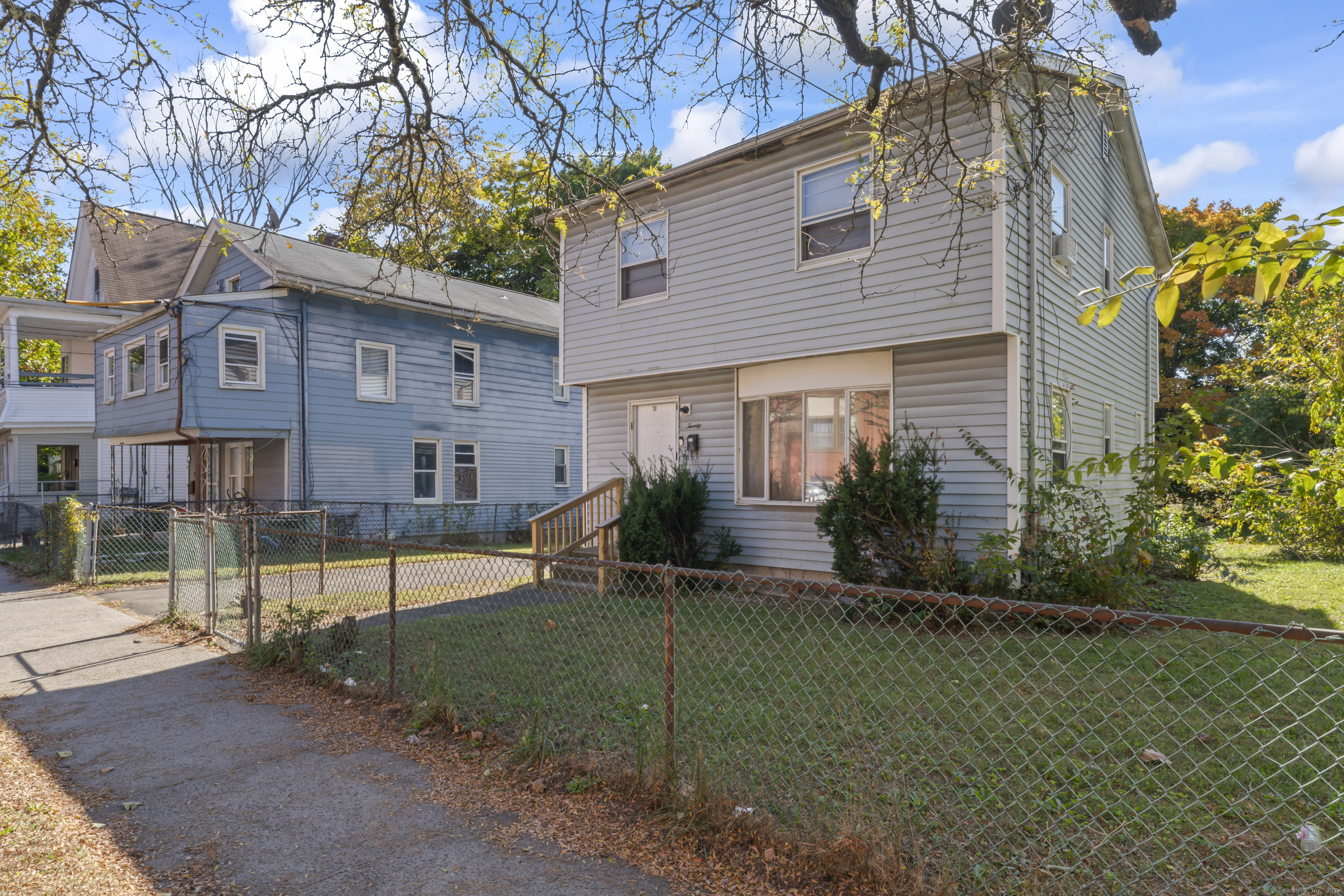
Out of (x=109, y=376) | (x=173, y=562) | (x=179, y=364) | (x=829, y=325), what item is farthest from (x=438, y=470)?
(x=829, y=325)

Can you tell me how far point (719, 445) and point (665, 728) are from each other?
7413mm

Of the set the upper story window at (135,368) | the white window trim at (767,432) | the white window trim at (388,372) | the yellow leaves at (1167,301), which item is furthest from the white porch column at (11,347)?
the yellow leaves at (1167,301)

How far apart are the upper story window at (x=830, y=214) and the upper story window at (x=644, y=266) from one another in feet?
7.31

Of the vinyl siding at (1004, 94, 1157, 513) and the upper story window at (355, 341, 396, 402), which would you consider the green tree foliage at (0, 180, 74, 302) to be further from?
the vinyl siding at (1004, 94, 1157, 513)

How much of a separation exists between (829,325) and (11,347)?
22.3 metres

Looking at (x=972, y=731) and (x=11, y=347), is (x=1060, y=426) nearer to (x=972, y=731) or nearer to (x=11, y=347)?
(x=972, y=731)

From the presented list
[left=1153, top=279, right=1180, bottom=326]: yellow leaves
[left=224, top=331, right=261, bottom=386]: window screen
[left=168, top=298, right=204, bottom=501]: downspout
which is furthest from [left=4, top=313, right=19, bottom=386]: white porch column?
[left=1153, top=279, right=1180, bottom=326]: yellow leaves

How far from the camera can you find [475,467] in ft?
68.3

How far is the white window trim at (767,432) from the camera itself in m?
9.71

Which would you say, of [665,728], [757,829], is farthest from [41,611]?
[757,829]

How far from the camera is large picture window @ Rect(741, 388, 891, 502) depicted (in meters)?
9.67

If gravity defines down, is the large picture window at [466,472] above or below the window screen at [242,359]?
below

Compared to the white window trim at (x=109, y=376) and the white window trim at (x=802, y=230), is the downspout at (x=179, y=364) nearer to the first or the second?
the white window trim at (x=109, y=376)

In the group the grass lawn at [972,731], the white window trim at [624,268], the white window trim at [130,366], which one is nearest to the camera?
the grass lawn at [972,731]
